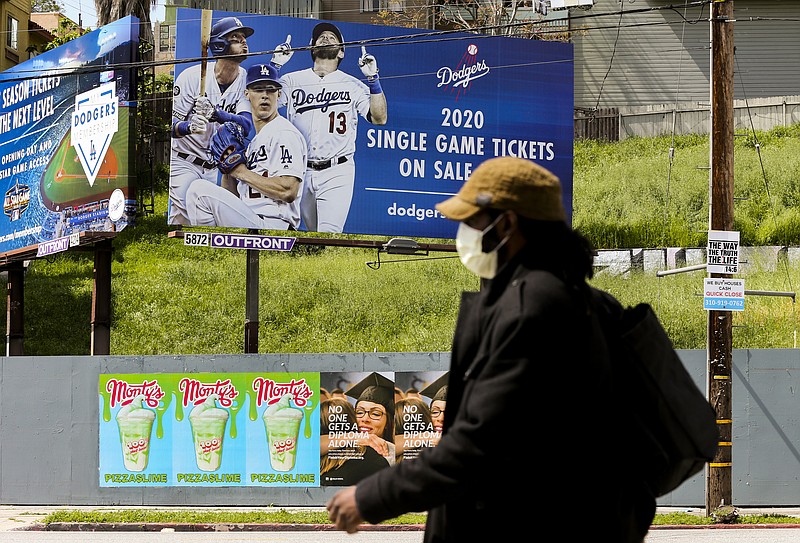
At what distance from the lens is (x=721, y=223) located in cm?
1368

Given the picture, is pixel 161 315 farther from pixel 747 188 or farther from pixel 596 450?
pixel 596 450

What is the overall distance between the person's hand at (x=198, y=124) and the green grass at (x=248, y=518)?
22.8ft

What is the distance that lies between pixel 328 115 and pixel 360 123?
1.92 ft

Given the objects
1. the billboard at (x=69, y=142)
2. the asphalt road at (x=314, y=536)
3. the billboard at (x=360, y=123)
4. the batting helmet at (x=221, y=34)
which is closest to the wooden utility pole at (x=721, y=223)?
the asphalt road at (x=314, y=536)

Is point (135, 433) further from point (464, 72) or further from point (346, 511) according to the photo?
point (346, 511)

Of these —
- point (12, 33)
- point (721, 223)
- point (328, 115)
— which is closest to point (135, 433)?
Result: point (328, 115)

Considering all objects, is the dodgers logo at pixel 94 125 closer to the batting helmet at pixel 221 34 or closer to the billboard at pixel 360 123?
the billboard at pixel 360 123

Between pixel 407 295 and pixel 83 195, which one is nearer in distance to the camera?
pixel 83 195

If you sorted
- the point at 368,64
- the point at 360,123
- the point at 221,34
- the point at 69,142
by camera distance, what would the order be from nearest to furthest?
the point at 221,34
the point at 360,123
the point at 368,64
the point at 69,142

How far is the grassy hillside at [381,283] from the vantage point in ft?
75.9

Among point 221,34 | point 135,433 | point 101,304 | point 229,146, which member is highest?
point 221,34

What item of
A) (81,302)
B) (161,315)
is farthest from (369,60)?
(81,302)

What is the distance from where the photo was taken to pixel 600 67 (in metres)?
36.8

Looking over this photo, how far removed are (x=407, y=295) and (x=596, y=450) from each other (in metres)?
A: 22.1
